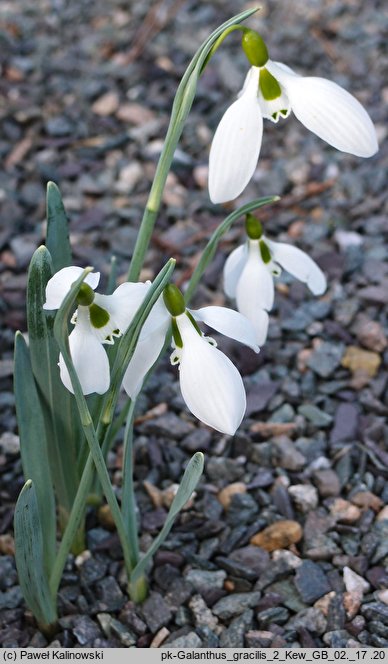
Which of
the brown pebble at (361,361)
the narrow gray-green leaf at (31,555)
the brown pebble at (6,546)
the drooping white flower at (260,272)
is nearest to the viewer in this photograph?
the narrow gray-green leaf at (31,555)

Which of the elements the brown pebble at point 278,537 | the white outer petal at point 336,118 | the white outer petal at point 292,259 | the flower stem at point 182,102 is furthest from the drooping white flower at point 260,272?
the brown pebble at point 278,537

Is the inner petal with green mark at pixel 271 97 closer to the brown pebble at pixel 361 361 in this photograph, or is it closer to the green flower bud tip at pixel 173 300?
the green flower bud tip at pixel 173 300

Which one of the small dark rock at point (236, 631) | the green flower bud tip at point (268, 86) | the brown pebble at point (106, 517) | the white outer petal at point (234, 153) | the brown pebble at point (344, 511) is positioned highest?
the green flower bud tip at point (268, 86)

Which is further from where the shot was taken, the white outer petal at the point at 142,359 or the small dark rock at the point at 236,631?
the small dark rock at the point at 236,631

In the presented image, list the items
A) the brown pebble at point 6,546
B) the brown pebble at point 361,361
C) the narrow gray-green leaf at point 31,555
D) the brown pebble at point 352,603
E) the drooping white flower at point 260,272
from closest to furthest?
the narrow gray-green leaf at point 31,555 → the drooping white flower at point 260,272 → the brown pebble at point 352,603 → the brown pebble at point 6,546 → the brown pebble at point 361,361

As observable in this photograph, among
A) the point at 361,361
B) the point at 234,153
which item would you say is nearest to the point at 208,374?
the point at 234,153

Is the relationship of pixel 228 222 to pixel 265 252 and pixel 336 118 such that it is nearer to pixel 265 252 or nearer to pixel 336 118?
pixel 265 252

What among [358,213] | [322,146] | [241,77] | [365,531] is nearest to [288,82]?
[365,531]

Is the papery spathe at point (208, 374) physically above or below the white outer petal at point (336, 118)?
below
